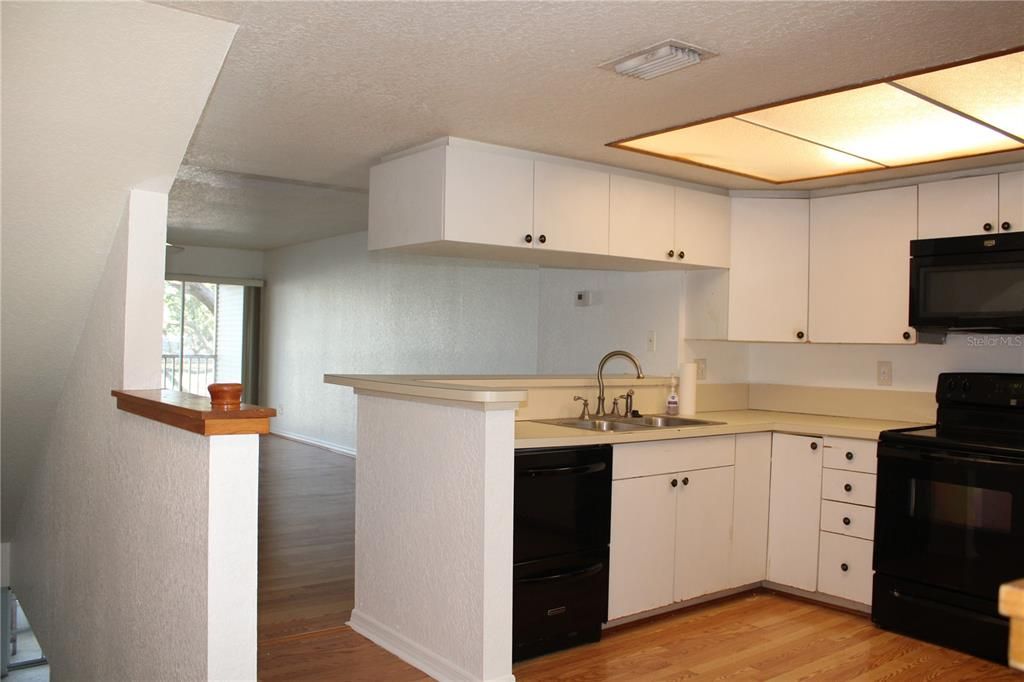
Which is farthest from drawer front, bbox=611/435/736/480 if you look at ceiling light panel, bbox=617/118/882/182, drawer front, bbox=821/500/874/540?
ceiling light panel, bbox=617/118/882/182

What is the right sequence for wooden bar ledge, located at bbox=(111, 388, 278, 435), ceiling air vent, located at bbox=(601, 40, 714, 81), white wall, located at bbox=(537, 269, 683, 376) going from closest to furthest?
wooden bar ledge, located at bbox=(111, 388, 278, 435) < ceiling air vent, located at bbox=(601, 40, 714, 81) < white wall, located at bbox=(537, 269, 683, 376)

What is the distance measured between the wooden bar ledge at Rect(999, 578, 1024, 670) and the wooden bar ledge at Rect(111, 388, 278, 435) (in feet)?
4.49

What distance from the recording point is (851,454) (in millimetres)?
3723

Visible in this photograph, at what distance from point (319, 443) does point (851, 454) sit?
6222 mm

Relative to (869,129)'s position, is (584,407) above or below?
below

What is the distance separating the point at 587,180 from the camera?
3.82 meters

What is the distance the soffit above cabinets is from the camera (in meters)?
2.70

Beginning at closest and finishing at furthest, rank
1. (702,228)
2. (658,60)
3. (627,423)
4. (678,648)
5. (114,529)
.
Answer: (658,60)
(114,529)
(678,648)
(627,423)
(702,228)

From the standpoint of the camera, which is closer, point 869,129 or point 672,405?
point 869,129

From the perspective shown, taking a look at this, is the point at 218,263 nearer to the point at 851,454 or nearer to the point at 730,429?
the point at 730,429

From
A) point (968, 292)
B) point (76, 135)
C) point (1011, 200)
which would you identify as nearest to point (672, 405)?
point (968, 292)

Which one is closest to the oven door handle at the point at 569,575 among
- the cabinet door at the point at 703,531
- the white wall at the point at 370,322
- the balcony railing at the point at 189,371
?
the cabinet door at the point at 703,531

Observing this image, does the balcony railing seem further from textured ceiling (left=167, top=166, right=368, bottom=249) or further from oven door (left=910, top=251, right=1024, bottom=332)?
oven door (left=910, top=251, right=1024, bottom=332)

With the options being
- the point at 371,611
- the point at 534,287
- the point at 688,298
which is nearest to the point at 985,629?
the point at 688,298
